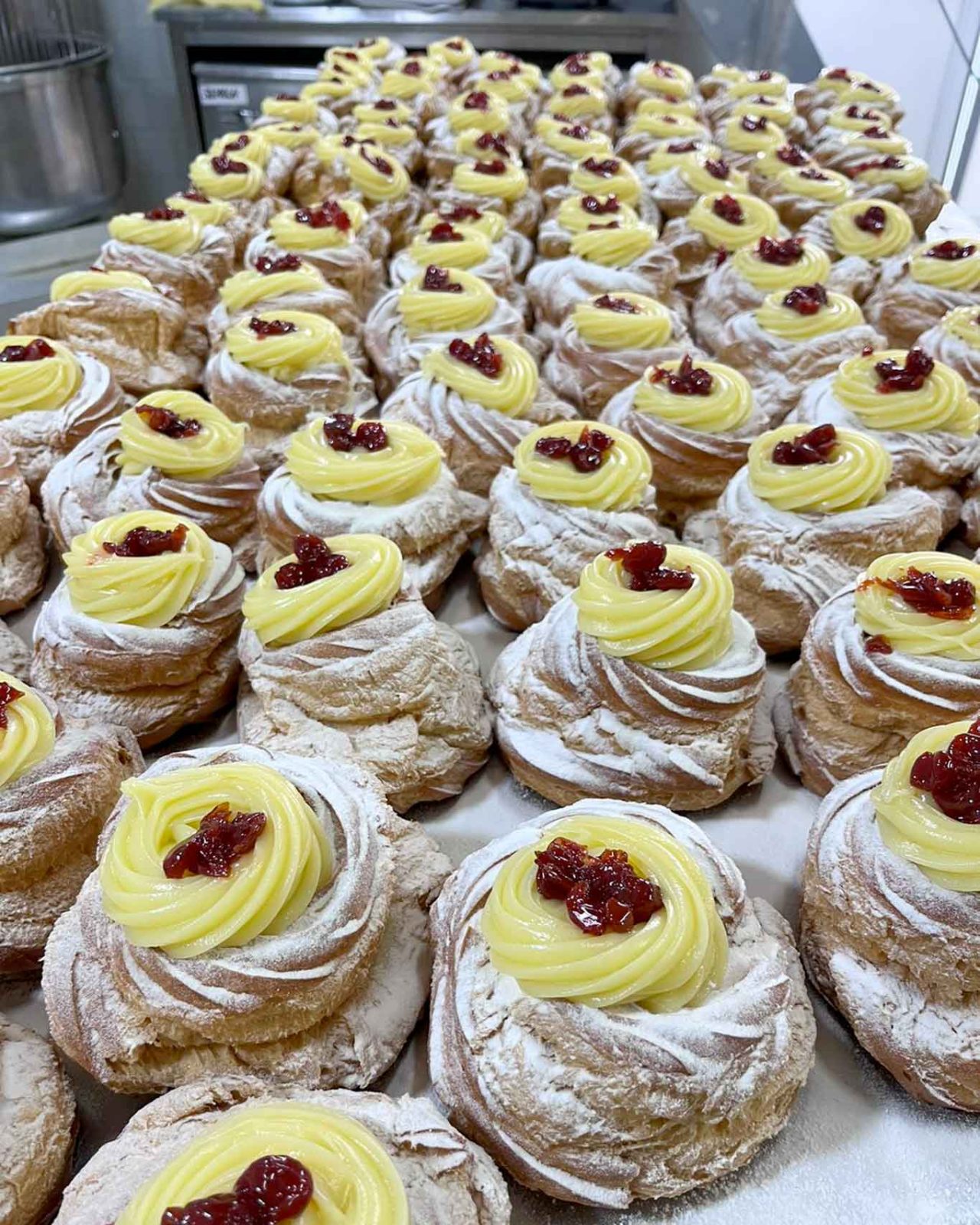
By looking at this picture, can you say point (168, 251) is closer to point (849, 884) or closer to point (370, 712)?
point (370, 712)

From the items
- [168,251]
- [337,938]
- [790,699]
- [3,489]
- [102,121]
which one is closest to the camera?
[337,938]

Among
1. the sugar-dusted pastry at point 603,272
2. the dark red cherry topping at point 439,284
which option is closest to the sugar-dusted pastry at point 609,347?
the sugar-dusted pastry at point 603,272

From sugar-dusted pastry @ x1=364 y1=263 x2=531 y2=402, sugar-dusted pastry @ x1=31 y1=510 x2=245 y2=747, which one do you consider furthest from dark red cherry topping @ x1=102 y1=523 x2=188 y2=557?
sugar-dusted pastry @ x1=364 y1=263 x2=531 y2=402

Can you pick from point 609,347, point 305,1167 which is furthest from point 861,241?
point 305,1167

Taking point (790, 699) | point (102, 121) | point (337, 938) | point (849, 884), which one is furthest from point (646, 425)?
point (102, 121)

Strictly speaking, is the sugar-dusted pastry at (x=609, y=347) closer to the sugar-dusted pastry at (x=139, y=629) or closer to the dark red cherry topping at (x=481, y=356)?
the dark red cherry topping at (x=481, y=356)

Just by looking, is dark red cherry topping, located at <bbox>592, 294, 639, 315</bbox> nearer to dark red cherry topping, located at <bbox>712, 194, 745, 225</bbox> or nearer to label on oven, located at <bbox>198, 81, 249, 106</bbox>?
dark red cherry topping, located at <bbox>712, 194, 745, 225</bbox>
